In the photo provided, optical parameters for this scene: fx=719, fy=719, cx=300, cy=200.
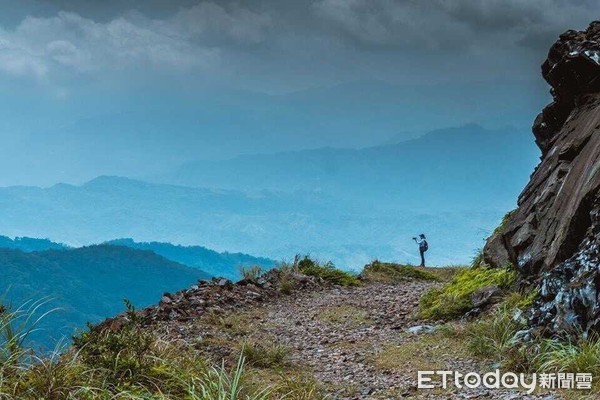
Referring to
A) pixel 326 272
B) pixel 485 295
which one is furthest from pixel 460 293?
pixel 326 272

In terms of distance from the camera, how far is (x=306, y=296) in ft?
53.3

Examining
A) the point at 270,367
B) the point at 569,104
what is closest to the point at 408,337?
the point at 270,367

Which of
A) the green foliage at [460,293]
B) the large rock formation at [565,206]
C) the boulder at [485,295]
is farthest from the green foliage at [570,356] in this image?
the green foliage at [460,293]

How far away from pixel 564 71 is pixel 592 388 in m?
8.14

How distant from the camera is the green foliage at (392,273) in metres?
19.9

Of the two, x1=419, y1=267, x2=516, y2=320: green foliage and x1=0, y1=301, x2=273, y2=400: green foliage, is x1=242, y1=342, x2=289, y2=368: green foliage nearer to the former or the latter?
x1=0, y1=301, x2=273, y2=400: green foliage

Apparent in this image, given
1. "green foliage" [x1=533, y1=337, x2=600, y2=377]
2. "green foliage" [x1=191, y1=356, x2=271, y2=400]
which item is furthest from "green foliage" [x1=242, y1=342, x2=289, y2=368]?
"green foliage" [x1=533, y1=337, x2=600, y2=377]

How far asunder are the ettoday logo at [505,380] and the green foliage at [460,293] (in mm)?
3621

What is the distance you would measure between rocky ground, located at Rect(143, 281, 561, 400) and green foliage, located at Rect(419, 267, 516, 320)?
0.39 metres

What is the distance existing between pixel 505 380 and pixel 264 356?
10.4 feet

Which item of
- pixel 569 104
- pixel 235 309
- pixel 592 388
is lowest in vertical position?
pixel 592 388

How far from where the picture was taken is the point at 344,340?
37.0 ft

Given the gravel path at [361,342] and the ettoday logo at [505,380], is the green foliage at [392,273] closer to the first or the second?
the gravel path at [361,342]

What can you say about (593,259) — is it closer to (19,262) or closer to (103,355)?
(103,355)
